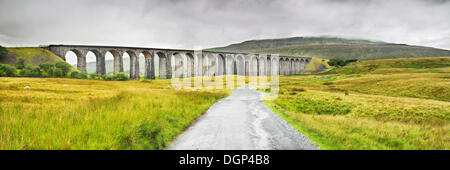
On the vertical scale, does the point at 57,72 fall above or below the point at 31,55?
below

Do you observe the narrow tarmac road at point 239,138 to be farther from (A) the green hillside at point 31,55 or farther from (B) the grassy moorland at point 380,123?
(A) the green hillside at point 31,55

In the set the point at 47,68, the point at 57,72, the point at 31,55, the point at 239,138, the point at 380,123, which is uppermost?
the point at 31,55

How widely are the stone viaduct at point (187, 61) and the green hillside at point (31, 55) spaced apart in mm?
2970

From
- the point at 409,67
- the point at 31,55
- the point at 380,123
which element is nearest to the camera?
the point at 380,123

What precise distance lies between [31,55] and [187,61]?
52729 mm

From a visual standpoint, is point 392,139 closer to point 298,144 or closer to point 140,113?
point 298,144

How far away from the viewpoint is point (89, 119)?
24.0ft

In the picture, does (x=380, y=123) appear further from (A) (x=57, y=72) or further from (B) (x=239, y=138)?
(A) (x=57, y=72)

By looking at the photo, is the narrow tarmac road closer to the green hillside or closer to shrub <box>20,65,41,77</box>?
shrub <box>20,65,41,77</box>

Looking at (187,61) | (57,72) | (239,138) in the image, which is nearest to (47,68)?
(57,72)

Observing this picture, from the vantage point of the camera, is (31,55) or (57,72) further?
(31,55)

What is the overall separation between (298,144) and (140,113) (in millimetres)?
6943

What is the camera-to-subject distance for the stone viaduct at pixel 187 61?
68.3 m

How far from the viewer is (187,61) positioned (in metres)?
95.5
